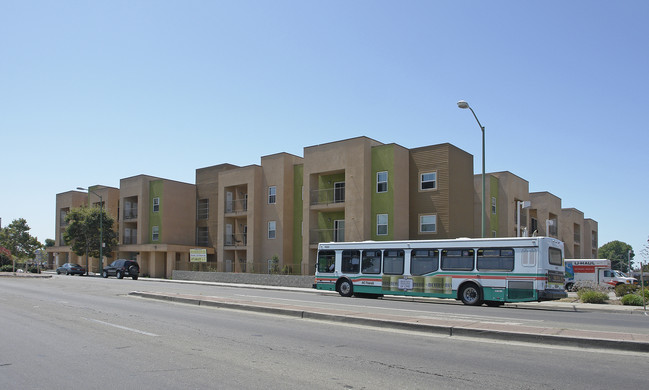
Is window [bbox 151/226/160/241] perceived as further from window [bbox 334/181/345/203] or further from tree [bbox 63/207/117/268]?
window [bbox 334/181/345/203]

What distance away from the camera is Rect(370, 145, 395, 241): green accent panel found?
3503 cm

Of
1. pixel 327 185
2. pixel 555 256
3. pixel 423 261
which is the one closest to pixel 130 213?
pixel 327 185

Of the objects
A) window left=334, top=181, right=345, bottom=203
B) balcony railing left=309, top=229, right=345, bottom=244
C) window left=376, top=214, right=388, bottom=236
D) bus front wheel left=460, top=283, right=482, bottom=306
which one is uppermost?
window left=334, top=181, right=345, bottom=203

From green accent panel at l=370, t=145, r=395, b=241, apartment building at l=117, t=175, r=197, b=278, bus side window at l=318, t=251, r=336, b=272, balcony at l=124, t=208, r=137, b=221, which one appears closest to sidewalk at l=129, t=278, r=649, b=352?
bus side window at l=318, t=251, r=336, b=272

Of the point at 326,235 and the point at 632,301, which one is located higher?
the point at 326,235

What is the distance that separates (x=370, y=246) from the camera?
24.6 metres

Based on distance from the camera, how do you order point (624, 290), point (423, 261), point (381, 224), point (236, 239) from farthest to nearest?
point (236, 239) → point (381, 224) → point (624, 290) → point (423, 261)

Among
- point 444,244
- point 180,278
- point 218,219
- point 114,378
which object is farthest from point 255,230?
point 114,378

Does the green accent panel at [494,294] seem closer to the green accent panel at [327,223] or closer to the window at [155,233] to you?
the green accent panel at [327,223]

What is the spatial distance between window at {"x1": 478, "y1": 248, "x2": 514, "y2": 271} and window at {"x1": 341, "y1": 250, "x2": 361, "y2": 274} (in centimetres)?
609

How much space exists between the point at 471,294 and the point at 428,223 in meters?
14.5

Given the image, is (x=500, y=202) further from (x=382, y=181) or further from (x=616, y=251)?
(x=616, y=251)

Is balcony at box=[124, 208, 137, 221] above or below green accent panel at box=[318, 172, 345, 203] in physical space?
below

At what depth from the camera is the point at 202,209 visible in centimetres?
5381
